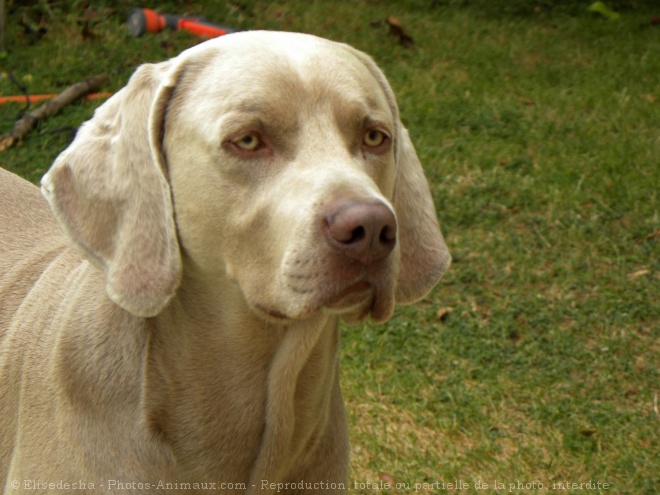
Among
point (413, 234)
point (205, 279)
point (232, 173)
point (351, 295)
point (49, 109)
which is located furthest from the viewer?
point (49, 109)

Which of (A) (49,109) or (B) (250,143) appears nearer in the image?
(B) (250,143)

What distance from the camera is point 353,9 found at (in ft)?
28.6

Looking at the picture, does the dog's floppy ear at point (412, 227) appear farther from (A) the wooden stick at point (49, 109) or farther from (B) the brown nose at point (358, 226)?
(A) the wooden stick at point (49, 109)

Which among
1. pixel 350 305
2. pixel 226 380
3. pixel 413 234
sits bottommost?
pixel 226 380

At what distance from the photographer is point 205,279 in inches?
105

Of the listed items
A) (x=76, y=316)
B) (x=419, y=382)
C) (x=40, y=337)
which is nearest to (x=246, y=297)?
(x=76, y=316)

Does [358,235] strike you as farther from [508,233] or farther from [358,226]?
[508,233]

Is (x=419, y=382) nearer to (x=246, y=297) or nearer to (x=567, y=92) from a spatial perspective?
(x=246, y=297)

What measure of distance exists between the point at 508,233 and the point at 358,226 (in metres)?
3.44

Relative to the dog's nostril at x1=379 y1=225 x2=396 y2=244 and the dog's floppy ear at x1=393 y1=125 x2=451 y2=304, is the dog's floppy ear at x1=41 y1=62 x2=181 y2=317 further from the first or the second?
the dog's floppy ear at x1=393 y1=125 x2=451 y2=304

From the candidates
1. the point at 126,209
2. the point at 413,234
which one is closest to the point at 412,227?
the point at 413,234

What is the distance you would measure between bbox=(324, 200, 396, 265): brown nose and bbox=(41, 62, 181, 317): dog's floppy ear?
21.2 inches

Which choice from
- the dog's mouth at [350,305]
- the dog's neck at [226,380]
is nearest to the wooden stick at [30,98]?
the dog's neck at [226,380]

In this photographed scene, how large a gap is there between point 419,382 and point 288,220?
2.38 metres
